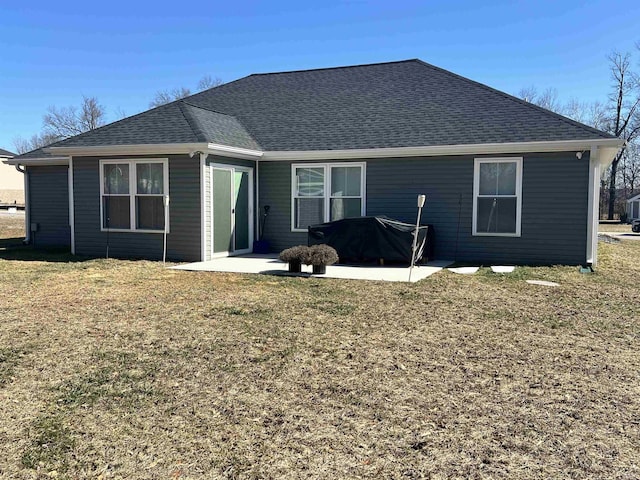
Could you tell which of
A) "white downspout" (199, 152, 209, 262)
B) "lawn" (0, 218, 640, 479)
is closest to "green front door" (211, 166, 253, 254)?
"white downspout" (199, 152, 209, 262)

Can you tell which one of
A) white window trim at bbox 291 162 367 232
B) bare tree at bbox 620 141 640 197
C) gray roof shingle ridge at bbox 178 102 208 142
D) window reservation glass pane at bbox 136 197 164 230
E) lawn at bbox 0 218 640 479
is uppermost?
bare tree at bbox 620 141 640 197

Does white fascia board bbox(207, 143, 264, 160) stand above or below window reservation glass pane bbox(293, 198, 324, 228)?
above

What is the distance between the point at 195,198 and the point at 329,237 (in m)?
2.82

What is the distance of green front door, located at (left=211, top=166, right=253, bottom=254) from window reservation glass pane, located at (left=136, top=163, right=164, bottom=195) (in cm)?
117

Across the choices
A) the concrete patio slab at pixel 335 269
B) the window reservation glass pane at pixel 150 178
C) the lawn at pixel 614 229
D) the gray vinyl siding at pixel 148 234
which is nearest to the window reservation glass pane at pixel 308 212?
the concrete patio slab at pixel 335 269

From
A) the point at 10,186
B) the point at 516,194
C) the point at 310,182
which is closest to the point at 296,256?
the point at 310,182

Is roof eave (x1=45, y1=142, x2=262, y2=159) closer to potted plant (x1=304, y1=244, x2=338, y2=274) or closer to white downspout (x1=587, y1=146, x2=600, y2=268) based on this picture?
potted plant (x1=304, y1=244, x2=338, y2=274)

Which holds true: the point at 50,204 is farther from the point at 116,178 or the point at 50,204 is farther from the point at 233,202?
the point at 233,202

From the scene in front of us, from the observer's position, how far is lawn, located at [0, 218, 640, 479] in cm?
293

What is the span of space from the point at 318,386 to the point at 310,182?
8.96m

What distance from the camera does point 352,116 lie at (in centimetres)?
1344

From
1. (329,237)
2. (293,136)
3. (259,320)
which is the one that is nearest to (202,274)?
(329,237)

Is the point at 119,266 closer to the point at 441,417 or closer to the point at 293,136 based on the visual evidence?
the point at 293,136

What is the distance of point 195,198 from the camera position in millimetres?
11148
